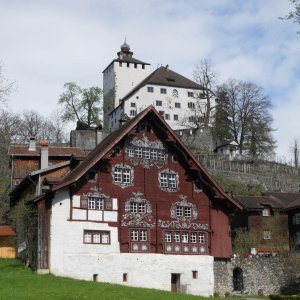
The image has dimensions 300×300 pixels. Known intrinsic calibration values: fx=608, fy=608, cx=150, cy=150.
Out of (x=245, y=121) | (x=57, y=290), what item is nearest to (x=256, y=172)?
(x=245, y=121)

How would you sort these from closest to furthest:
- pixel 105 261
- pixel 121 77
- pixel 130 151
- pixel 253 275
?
pixel 105 261 → pixel 130 151 → pixel 253 275 → pixel 121 77

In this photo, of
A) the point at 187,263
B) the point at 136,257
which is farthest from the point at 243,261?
the point at 136,257

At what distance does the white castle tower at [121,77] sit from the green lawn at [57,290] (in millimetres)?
75379

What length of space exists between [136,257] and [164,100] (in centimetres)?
6502

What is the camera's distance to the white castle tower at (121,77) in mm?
108750

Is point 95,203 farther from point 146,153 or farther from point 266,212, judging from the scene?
point 266,212

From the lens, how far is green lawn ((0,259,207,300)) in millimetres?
26000

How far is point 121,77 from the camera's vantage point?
360ft

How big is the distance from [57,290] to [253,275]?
20.0 metres

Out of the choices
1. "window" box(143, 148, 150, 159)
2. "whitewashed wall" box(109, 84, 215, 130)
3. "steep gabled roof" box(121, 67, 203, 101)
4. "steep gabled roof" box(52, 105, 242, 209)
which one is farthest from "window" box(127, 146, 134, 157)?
"steep gabled roof" box(121, 67, 203, 101)

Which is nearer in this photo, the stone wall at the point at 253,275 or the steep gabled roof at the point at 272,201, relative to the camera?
the stone wall at the point at 253,275

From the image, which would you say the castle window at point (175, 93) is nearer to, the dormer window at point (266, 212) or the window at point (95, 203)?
the dormer window at point (266, 212)

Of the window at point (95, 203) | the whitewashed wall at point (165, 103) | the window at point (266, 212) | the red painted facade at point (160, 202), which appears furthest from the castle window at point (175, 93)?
the window at point (95, 203)

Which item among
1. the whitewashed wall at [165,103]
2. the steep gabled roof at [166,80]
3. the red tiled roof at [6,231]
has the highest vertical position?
the steep gabled roof at [166,80]
